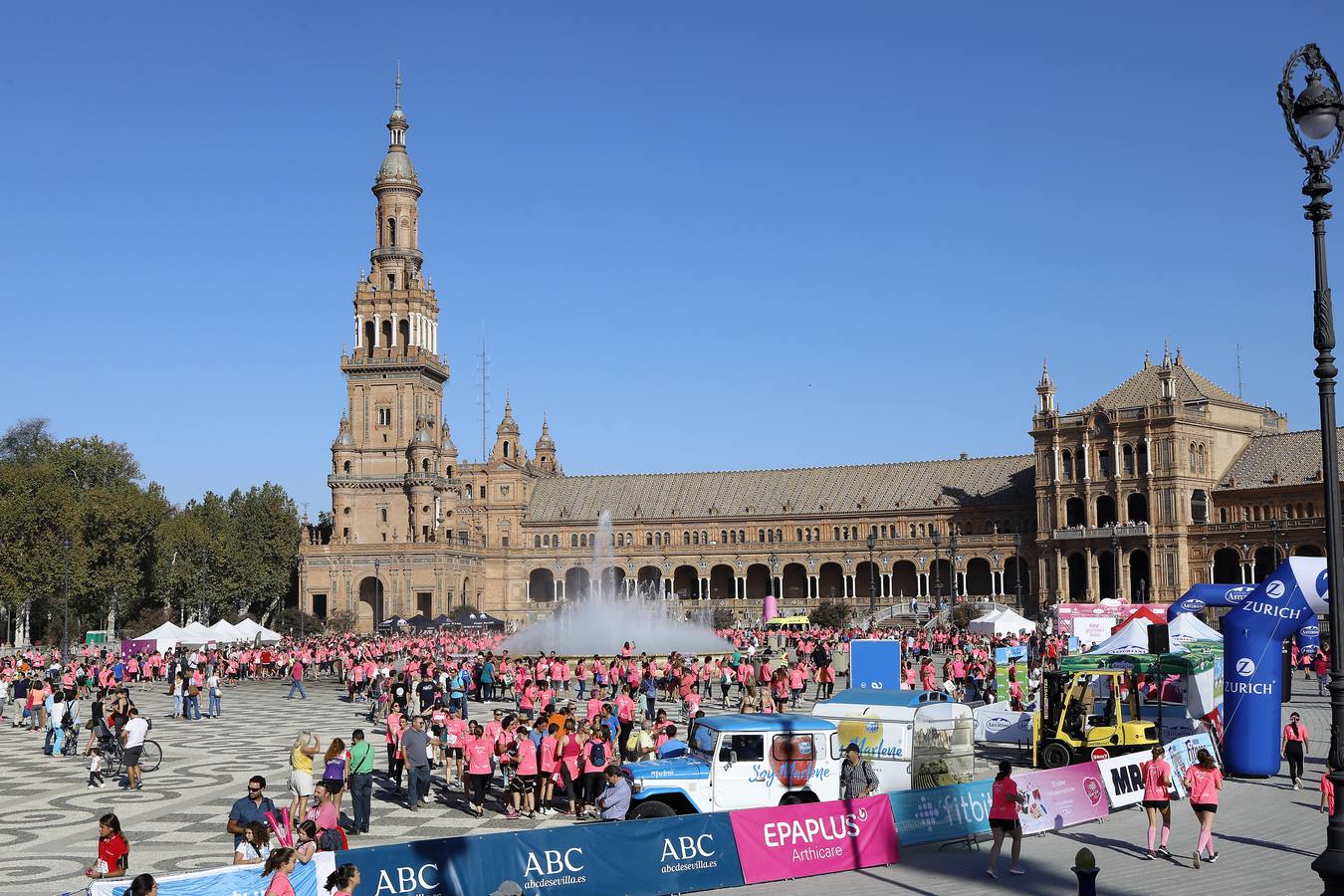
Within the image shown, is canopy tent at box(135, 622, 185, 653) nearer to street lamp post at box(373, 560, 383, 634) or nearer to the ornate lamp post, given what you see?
street lamp post at box(373, 560, 383, 634)

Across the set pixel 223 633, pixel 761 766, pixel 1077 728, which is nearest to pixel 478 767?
pixel 761 766

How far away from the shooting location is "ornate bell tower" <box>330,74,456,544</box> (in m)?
109

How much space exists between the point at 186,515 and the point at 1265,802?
8811 cm

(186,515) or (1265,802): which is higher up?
(186,515)

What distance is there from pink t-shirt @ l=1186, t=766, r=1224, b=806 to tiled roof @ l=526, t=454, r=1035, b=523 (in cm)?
9435

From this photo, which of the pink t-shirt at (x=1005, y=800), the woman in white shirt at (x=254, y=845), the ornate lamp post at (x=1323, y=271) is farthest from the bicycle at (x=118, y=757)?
the ornate lamp post at (x=1323, y=271)

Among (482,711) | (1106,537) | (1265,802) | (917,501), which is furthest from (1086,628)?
(917,501)

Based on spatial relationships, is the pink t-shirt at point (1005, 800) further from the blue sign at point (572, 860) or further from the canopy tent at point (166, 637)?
the canopy tent at point (166, 637)

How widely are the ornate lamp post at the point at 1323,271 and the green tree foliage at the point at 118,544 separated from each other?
65.6 meters

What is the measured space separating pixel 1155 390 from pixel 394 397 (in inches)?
2311

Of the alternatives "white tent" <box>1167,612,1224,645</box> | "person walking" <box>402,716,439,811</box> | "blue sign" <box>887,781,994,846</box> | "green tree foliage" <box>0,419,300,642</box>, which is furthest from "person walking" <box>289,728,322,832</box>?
"green tree foliage" <box>0,419,300,642</box>

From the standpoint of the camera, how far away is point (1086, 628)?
46625 millimetres

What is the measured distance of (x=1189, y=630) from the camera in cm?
3872

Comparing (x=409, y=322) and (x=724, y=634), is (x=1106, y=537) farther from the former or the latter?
(x=409, y=322)
